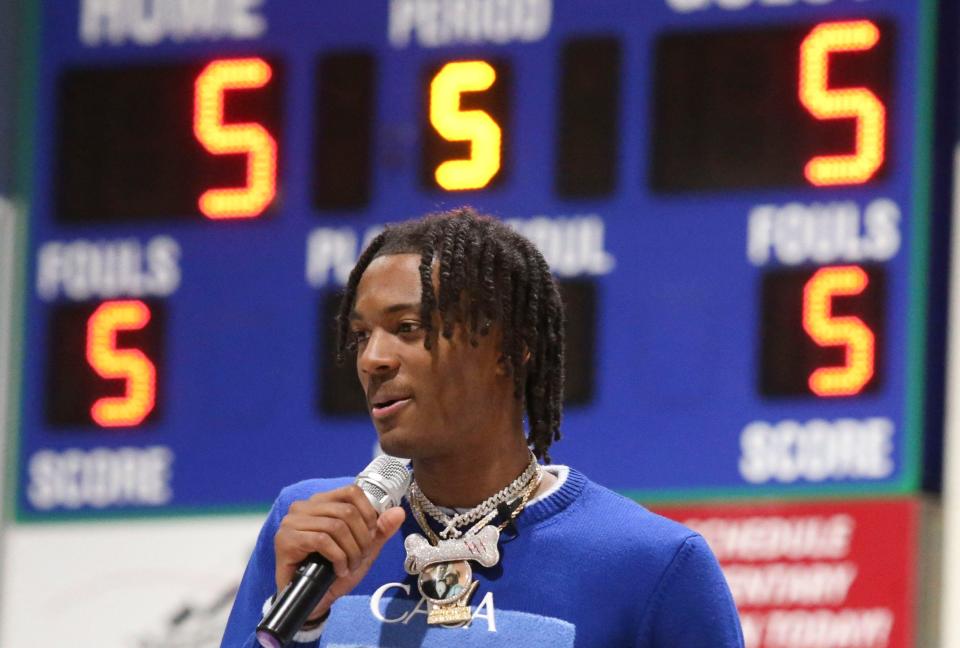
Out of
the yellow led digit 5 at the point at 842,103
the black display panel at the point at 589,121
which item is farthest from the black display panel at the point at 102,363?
the yellow led digit 5 at the point at 842,103

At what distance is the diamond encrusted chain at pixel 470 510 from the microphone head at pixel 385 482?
0.04m

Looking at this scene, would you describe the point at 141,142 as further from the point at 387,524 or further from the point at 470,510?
the point at 387,524

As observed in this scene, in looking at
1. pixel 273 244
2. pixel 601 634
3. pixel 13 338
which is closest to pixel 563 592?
pixel 601 634

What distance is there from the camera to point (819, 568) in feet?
12.5

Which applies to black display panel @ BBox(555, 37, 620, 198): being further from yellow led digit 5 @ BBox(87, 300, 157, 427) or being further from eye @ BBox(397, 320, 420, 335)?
eye @ BBox(397, 320, 420, 335)

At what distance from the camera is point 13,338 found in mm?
4488

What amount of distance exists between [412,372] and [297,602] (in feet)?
0.99

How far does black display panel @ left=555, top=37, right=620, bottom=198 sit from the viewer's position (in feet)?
13.5

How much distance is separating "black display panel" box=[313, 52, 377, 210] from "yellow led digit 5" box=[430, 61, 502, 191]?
171 millimetres

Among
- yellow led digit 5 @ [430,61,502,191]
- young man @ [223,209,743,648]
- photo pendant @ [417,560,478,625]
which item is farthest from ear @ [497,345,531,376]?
yellow led digit 5 @ [430,61,502,191]

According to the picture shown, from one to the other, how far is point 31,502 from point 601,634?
285 cm

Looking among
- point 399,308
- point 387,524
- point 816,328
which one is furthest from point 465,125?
point 387,524

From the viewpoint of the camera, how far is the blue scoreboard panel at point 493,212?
3895 millimetres

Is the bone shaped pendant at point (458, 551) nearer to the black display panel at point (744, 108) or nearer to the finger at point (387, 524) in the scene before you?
the finger at point (387, 524)
